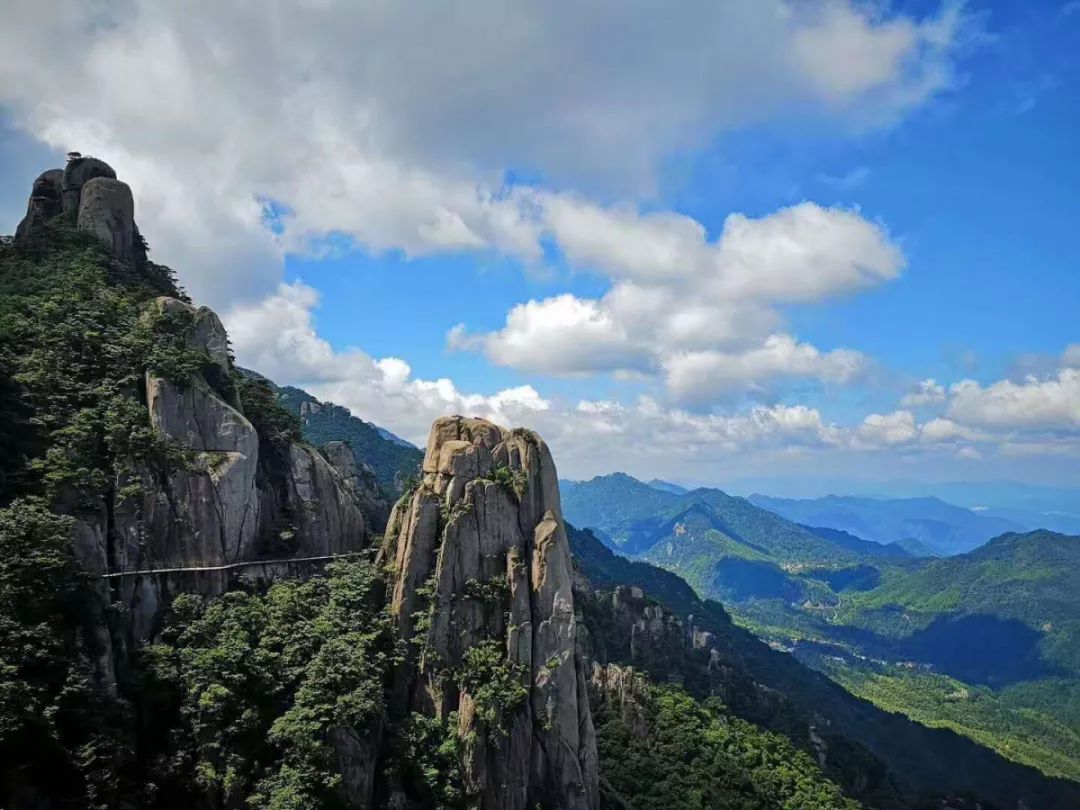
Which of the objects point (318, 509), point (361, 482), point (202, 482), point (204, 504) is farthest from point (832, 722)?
point (202, 482)

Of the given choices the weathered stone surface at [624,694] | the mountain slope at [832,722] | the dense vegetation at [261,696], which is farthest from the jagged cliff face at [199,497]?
the mountain slope at [832,722]

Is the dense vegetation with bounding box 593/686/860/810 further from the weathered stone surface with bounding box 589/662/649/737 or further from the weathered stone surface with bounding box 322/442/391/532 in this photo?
the weathered stone surface with bounding box 322/442/391/532

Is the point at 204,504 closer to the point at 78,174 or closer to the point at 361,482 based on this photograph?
the point at 78,174

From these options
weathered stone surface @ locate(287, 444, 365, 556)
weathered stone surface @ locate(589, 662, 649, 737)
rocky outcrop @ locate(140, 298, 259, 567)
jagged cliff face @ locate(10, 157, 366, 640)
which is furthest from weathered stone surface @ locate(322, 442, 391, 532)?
rocky outcrop @ locate(140, 298, 259, 567)

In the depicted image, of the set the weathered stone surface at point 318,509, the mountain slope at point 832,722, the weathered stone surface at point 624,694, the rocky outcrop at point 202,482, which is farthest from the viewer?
the mountain slope at point 832,722

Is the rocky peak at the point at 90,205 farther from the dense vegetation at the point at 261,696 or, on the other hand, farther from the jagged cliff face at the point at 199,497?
the dense vegetation at the point at 261,696

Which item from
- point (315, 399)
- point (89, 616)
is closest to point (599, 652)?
point (89, 616)
